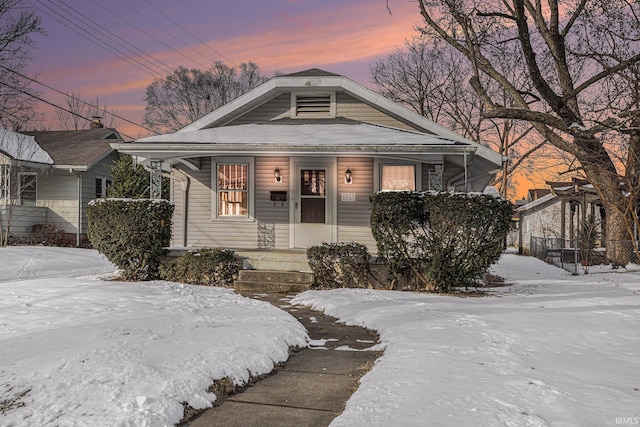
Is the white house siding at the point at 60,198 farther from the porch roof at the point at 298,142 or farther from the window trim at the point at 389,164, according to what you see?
the window trim at the point at 389,164

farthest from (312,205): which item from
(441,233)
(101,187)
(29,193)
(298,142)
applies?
(29,193)

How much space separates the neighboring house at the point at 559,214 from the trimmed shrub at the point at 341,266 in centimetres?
1197

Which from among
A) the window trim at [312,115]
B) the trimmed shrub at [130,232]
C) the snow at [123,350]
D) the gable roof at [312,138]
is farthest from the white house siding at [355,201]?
the snow at [123,350]

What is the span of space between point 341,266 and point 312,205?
3.14 meters

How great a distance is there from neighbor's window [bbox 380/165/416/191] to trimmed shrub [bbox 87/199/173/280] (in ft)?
19.1

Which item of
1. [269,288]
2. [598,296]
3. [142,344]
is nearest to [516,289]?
[598,296]

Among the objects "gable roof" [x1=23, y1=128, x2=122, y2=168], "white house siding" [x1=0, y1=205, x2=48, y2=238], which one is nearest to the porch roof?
"gable roof" [x1=23, y1=128, x2=122, y2=168]

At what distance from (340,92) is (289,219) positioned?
4230 mm

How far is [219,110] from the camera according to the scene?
45.5ft

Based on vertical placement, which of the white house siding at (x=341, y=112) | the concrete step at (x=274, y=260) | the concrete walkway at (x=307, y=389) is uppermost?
the white house siding at (x=341, y=112)

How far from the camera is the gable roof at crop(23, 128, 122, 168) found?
22.3 m

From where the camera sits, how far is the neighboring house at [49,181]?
65.9 feet

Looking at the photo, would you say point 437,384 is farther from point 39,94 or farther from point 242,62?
point 242,62

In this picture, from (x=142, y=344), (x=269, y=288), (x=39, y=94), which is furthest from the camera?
(x=39, y=94)
